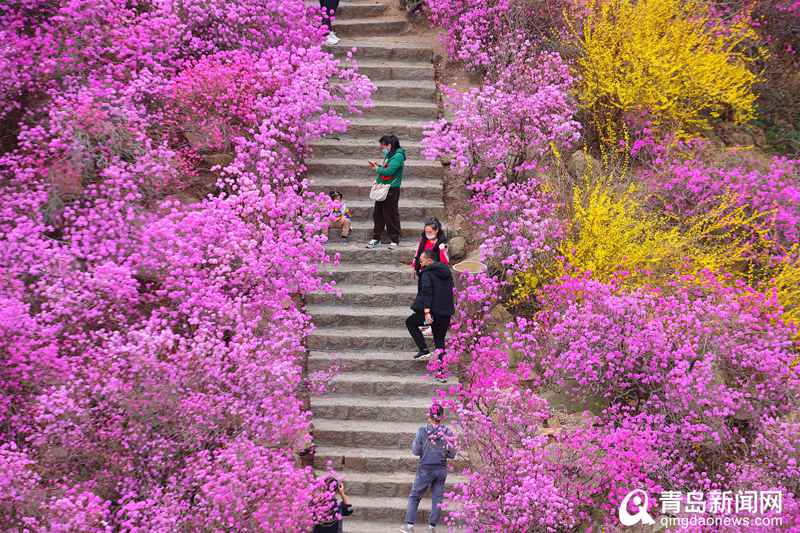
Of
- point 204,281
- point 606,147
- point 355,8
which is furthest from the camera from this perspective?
point 355,8

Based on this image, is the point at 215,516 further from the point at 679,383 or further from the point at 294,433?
the point at 679,383

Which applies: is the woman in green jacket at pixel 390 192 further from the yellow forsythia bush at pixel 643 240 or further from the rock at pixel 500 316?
the yellow forsythia bush at pixel 643 240

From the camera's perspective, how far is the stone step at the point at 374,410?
434 inches

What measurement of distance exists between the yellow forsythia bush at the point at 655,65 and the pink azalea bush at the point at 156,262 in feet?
12.2

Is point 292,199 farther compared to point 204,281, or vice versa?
point 292,199

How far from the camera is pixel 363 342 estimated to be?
11.8 metres

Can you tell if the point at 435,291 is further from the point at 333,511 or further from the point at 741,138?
the point at 741,138

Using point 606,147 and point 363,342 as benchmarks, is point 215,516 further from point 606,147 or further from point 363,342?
point 606,147

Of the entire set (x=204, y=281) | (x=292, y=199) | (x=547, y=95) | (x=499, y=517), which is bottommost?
(x=499, y=517)

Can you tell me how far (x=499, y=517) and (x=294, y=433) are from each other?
7.58 feet

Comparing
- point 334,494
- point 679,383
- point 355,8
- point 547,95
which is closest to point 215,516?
point 334,494

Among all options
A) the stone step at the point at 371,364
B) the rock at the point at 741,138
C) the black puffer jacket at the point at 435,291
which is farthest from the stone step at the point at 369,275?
the rock at the point at 741,138

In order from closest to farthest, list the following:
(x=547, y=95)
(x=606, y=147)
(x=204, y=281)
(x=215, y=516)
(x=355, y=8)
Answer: (x=215, y=516), (x=204, y=281), (x=547, y=95), (x=606, y=147), (x=355, y=8)

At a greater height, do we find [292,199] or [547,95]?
[547,95]
